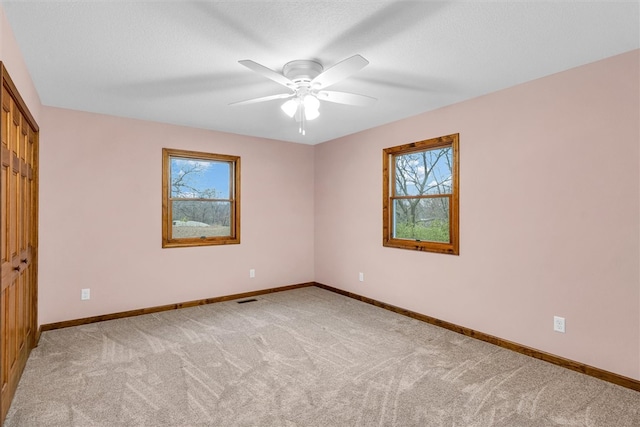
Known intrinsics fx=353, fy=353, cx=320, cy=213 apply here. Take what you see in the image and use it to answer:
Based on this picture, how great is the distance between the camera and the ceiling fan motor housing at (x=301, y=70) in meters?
2.59

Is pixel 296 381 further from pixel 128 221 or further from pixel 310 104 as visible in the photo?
pixel 128 221

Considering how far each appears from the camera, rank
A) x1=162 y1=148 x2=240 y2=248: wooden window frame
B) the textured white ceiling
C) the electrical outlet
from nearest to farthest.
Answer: the textured white ceiling, the electrical outlet, x1=162 y1=148 x2=240 y2=248: wooden window frame

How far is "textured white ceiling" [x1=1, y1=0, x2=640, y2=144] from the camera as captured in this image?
6.54ft

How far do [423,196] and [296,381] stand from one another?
2497 mm

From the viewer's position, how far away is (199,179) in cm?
480

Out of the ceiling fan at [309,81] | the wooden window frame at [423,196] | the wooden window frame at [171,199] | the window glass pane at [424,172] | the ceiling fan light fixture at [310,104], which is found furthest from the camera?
the wooden window frame at [171,199]

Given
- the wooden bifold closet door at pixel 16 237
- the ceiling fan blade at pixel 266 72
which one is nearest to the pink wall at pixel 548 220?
the ceiling fan blade at pixel 266 72

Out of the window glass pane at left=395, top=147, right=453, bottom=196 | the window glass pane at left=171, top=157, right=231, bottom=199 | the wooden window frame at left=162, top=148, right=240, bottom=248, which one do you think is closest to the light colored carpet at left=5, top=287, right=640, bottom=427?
the wooden window frame at left=162, top=148, right=240, bottom=248

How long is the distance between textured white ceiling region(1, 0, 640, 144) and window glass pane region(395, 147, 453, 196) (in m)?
0.69

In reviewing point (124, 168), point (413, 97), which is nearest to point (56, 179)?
point (124, 168)

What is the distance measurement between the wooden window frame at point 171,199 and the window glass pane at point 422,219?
2.23 m

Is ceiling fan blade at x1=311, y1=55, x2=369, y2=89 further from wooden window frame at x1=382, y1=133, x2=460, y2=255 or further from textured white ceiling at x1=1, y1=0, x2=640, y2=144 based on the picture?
wooden window frame at x1=382, y1=133, x2=460, y2=255

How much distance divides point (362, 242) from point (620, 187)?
9.48ft

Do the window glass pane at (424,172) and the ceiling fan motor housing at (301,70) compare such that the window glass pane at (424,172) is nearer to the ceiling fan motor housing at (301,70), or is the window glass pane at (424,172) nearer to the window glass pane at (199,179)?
the ceiling fan motor housing at (301,70)
